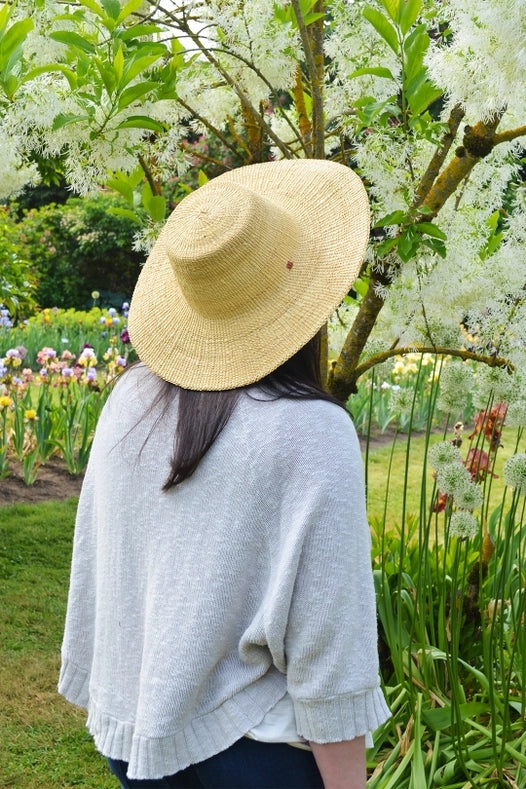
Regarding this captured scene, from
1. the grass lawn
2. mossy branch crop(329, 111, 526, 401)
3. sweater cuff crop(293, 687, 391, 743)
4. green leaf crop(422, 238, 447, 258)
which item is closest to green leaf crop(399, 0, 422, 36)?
mossy branch crop(329, 111, 526, 401)

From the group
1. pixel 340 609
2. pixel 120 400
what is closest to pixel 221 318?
pixel 120 400

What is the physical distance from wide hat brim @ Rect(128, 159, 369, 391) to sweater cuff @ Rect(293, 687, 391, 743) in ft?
1.40

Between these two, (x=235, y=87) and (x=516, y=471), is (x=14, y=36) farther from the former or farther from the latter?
(x=516, y=471)

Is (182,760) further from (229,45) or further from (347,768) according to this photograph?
(229,45)

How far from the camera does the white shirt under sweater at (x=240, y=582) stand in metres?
1.05

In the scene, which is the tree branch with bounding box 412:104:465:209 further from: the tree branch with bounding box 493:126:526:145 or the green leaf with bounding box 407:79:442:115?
the green leaf with bounding box 407:79:442:115

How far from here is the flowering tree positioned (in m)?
1.66

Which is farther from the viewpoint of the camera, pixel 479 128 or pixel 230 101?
pixel 230 101

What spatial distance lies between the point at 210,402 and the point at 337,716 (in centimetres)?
44

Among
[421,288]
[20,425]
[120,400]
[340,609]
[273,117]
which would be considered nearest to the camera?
[340,609]

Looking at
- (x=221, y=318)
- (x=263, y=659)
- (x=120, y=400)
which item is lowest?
(x=263, y=659)

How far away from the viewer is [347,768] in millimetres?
1089

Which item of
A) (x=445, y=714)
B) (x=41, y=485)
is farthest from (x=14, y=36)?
(x=41, y=485)

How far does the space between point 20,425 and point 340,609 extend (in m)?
4.38
